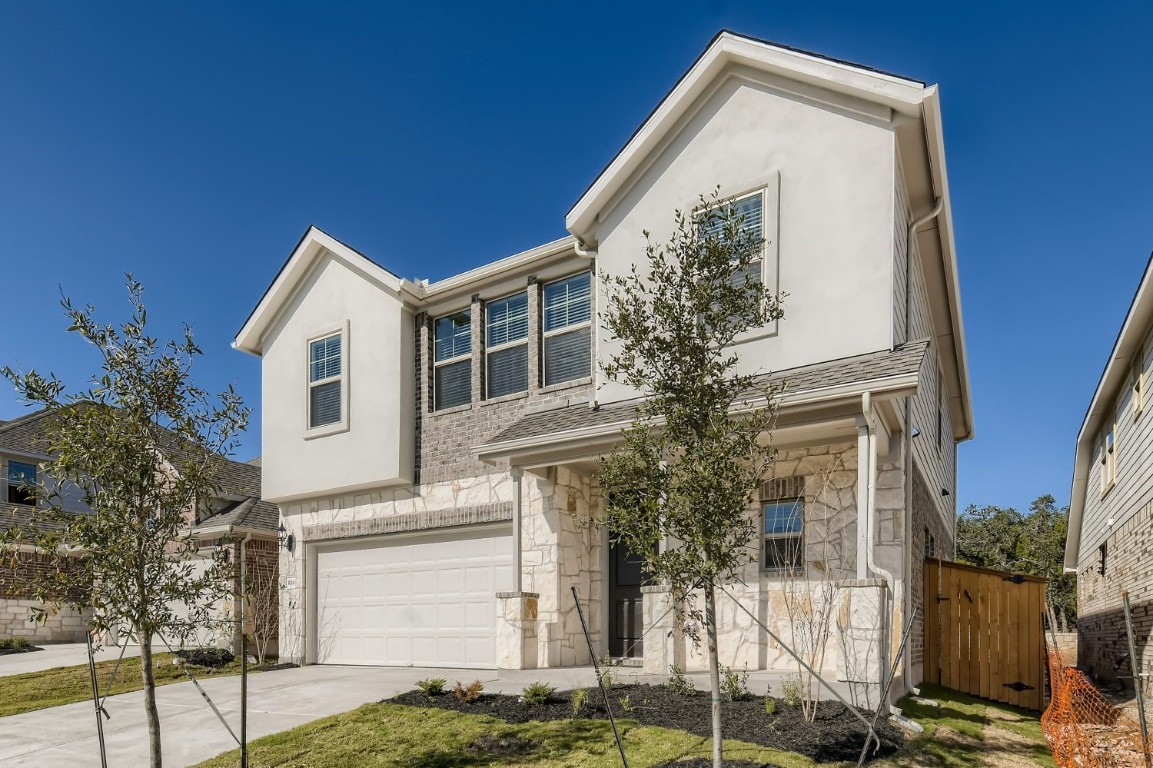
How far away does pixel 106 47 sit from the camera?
34.8ft

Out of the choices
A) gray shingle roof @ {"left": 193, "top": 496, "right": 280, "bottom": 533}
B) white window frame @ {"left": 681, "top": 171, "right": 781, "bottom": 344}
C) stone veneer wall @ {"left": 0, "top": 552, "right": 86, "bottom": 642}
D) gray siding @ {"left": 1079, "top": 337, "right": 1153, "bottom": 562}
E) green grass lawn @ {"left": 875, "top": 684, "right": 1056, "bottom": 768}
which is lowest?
stone veneer wall @ {"left": 0, "top": 552, "right": 86, "bottom": 642}

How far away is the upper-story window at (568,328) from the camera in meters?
11.5

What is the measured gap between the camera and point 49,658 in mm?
15734

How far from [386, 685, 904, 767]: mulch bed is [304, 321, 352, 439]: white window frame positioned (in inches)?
246

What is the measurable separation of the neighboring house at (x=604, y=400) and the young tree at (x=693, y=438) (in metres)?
2.65

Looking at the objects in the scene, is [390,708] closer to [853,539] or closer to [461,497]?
[461,497]

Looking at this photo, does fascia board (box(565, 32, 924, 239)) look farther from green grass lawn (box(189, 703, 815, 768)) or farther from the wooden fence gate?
green grass lawn (box(189, 703, 815, 768))

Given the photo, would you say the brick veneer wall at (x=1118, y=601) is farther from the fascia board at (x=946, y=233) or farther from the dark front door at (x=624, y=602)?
the dark front door at (x=624, y=602)

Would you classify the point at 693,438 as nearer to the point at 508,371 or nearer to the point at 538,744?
the point at 538,744

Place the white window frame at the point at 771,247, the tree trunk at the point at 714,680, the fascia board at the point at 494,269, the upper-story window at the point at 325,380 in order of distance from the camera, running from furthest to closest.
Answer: the upper-story window at the point at 325,380 → the fascia board at the point at 494,269 → the white window frame at the point at 771,247 → the tree trunk at the point at 714,680

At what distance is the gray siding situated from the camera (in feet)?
37.0

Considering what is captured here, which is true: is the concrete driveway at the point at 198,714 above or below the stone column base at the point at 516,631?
below

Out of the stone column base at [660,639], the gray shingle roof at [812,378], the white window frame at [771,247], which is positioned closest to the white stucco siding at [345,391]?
the gray shingle roof at [812,378]

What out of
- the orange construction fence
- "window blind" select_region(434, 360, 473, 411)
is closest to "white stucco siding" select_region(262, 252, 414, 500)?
"window blind" select_region(434, 360, 473, 411)
